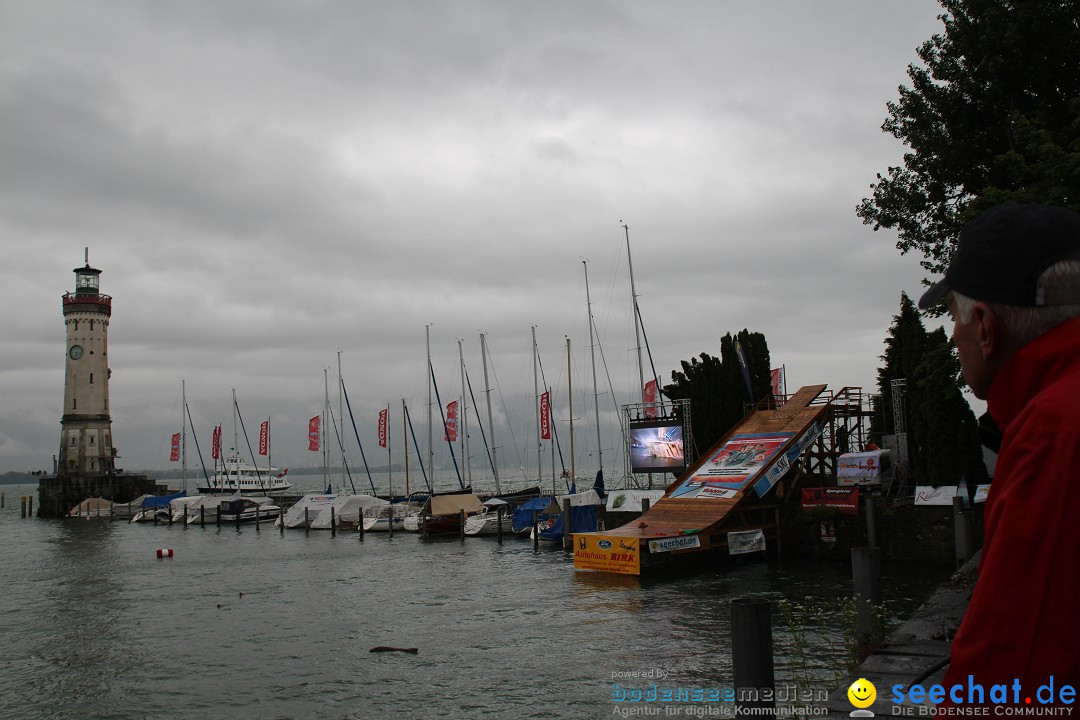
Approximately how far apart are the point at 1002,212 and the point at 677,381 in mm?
47337

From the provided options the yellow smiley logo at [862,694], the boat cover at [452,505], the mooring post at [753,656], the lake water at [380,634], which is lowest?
the lake water at [380,634]

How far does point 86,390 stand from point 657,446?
77406mm

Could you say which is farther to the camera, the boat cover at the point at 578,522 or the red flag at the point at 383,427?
the red flag at the point at 383,427

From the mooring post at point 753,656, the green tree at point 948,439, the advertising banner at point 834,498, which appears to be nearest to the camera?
the mooring post at point 753,656

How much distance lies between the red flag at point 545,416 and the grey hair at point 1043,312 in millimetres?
61836

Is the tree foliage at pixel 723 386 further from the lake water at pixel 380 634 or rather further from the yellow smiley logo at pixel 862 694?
the yellow smiley logo at pixel 862 694

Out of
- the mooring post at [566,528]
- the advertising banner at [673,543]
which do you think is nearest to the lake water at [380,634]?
the mooring post at [566,528]

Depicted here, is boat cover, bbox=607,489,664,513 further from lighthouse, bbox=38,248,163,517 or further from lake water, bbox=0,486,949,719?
lighthouse, bbox=38,248,163,517

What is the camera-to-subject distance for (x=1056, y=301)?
75.5 inches

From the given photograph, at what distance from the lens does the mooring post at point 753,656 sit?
708 cm

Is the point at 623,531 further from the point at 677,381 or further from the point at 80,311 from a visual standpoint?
the point at 80,311

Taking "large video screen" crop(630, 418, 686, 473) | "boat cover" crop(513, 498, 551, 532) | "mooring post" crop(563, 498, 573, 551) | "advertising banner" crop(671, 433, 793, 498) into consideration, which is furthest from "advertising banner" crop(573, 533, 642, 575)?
"boat cover" crop(513, 498, 551, 532)

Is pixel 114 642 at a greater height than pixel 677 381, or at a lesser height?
lesser

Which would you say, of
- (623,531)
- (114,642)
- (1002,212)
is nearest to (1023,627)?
(1002,212)
